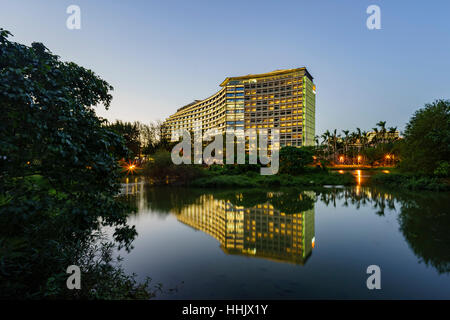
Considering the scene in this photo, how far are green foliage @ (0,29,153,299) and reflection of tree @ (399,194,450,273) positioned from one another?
9.81m

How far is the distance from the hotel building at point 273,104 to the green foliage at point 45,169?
10748 cm

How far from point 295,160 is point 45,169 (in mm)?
32870

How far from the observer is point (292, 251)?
862 centimetres

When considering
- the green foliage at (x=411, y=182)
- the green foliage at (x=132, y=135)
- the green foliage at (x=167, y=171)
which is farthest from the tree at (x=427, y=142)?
the green foliage at (x=132, y=135)

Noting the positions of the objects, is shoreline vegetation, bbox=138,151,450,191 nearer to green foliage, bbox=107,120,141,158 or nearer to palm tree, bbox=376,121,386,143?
green foliage, bbox=107,120,141,158

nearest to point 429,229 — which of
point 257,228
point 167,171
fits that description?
point 257,228

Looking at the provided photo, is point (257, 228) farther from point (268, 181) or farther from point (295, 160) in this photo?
point (295, 160)

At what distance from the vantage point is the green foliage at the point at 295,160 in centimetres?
3416

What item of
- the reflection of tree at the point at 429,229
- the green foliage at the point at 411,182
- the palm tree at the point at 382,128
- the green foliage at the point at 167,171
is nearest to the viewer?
the reflection of tree at the point at 429,229

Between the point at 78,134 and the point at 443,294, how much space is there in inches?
361

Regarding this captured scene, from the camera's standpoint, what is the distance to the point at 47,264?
4527 mm

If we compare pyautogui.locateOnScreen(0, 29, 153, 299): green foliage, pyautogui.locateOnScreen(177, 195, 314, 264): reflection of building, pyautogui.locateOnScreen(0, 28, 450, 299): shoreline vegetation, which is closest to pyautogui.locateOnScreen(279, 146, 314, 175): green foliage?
pyautogui.locateOnScreen(177, 195, 314, 264): reflection of building

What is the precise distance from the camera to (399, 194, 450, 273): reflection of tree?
774cm

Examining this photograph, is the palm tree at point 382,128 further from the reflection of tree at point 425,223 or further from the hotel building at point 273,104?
the reflection of tree at point 425,223
